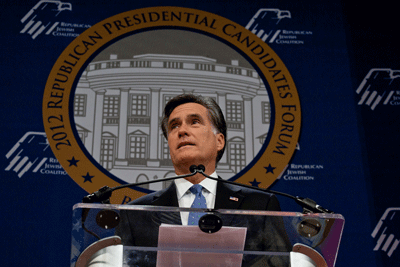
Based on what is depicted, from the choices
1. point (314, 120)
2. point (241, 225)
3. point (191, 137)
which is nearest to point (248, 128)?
point (314, 120)

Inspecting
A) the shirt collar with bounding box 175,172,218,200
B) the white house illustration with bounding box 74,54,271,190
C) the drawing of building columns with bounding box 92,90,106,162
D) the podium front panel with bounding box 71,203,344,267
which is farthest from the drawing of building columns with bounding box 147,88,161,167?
the podium front panel with bounding box 71,203,344,267

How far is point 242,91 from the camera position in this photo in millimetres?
3305

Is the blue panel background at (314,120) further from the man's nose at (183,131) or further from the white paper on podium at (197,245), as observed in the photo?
the white paper on podium at (197,245)

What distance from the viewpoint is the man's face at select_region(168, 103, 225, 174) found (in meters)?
2.34

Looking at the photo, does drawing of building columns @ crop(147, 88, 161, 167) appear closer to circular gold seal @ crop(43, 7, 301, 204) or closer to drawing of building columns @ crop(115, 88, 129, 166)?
circular gold seal @ crop(43, 7, 301, 204)

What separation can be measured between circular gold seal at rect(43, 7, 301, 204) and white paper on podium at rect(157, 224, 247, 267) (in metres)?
1.63

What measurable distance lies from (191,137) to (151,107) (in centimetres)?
88

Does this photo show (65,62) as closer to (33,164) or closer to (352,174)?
(33,164)

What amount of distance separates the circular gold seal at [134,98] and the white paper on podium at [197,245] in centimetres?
163

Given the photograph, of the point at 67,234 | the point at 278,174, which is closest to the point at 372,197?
the point at 278,174

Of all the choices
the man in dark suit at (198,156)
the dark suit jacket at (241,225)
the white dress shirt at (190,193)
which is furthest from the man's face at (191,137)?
the dark suit jacket at (241,225)

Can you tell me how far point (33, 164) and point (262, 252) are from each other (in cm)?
207

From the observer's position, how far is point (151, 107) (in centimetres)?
320

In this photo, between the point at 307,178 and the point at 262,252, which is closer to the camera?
the point at 262,252
